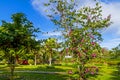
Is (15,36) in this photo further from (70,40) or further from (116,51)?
A: (116,51)

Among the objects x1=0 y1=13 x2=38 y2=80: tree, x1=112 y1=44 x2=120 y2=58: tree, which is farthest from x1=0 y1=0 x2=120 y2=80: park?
x1=112 y1=44 x2=120 y2=58: tree

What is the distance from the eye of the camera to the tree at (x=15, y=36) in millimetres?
30625

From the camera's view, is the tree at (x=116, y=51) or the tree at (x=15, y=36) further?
the tree at (x=116, y=51)

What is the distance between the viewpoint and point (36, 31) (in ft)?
107

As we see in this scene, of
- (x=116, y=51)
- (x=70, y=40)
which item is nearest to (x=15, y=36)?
(x=70, y=40)

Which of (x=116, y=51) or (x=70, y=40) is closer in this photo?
(x=70, y=40)

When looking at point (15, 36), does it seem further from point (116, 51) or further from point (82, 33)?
point (116, 51)

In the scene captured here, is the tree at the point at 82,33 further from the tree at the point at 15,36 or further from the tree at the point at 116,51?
the tree at the point at 116,51

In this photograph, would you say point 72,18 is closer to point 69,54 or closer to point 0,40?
point 69,54

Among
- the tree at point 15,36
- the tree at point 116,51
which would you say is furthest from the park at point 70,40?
the tree at point 116,51

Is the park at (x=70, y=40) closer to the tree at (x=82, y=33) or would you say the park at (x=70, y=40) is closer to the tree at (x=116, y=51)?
the tree at (x=82, y=33)

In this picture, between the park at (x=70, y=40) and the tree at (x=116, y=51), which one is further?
the tree at (x=116, y=51)

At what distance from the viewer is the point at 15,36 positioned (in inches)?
1219

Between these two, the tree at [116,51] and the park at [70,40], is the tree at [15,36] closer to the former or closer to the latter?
the park at [70,40]
